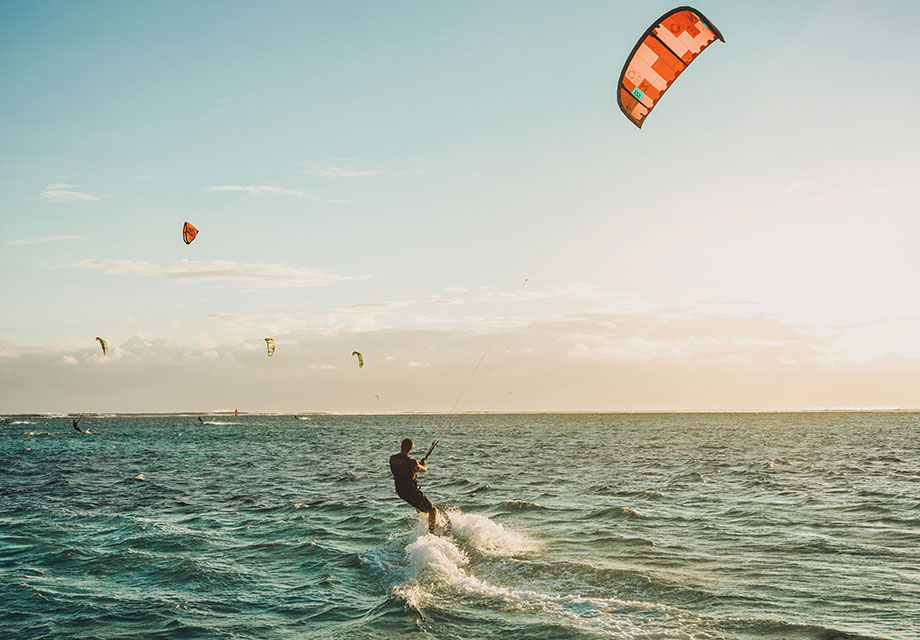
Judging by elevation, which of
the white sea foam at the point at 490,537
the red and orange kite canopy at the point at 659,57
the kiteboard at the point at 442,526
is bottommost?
the white sea foam at the point at 490,537

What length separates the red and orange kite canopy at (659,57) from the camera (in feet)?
38.0

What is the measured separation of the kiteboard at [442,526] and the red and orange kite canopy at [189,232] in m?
21.9

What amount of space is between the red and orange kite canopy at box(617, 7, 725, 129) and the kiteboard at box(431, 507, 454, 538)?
893 cm

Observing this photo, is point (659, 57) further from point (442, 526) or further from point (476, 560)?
point (442, 526)

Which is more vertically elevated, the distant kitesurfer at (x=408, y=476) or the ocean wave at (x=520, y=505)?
the distant kitesurfer at (x=408, y=476)

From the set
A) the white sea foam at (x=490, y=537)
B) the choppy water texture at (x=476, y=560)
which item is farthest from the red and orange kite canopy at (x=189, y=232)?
the white sea foam at (x=490, y=537)

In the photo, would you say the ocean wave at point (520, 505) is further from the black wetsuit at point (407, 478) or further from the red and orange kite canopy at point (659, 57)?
the red and orange kite canopy at point (659, 57)

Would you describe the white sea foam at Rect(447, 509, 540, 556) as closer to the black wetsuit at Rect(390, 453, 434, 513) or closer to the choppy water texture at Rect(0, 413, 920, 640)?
the choppy water texture at Rect(0, 413, 920, 640)

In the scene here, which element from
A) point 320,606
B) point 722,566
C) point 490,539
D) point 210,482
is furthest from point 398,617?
point 210,482

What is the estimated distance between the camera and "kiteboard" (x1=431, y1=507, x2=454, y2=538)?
13609 millimetres

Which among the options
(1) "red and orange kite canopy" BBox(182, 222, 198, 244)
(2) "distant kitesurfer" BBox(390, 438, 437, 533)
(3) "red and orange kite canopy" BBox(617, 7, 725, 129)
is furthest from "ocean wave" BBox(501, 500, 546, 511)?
(1) "red and orange kite canopy" BBox(182, 222, 198, 244)

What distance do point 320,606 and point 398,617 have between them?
1462 mm

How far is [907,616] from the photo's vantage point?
8508 mm

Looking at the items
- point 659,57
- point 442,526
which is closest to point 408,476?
point 442,526
